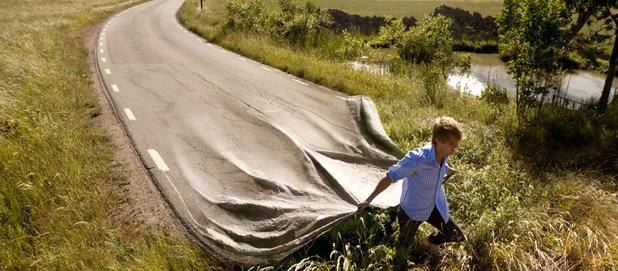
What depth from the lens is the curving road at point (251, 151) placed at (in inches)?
180

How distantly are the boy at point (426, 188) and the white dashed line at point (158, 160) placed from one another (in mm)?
3741

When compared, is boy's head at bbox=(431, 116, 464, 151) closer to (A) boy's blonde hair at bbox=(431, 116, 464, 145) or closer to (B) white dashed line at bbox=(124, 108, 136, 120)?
(A) boy's blonde hair at bbox=(431, 116, 464, 145)

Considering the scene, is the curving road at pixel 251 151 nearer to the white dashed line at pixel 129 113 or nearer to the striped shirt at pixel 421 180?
the white dashed line at pixel 129 113

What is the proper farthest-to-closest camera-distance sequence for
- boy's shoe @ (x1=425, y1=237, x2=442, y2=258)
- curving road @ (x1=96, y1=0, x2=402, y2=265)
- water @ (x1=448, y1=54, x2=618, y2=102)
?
1. water @ (x1=448, y1=54, x2=618, y2=102)
2. curving road @ (x1=96, y1=0, x2=402, y2=265)
3. boy's shoe @ (x1=425, y1=237, x2=442, y2=258)

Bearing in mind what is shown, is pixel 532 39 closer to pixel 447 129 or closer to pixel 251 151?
pixel 447 129

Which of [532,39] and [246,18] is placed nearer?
[532,39]

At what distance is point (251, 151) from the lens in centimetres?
684

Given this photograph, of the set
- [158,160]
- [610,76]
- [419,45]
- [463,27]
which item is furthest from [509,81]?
[158,160]

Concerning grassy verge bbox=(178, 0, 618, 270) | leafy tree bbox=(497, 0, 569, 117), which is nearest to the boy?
grassy verge bbox=(178, 0, 618, 270)

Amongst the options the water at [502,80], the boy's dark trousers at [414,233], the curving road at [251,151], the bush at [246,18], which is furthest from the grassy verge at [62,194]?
the bush at [246,18]

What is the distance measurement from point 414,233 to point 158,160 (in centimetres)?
448

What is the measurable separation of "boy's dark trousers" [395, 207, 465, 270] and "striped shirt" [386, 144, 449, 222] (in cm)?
8

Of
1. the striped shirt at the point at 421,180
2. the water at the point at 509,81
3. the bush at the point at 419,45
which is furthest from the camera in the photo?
the bush at the point at 419,45

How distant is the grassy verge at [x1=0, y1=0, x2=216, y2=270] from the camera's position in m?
4.30
